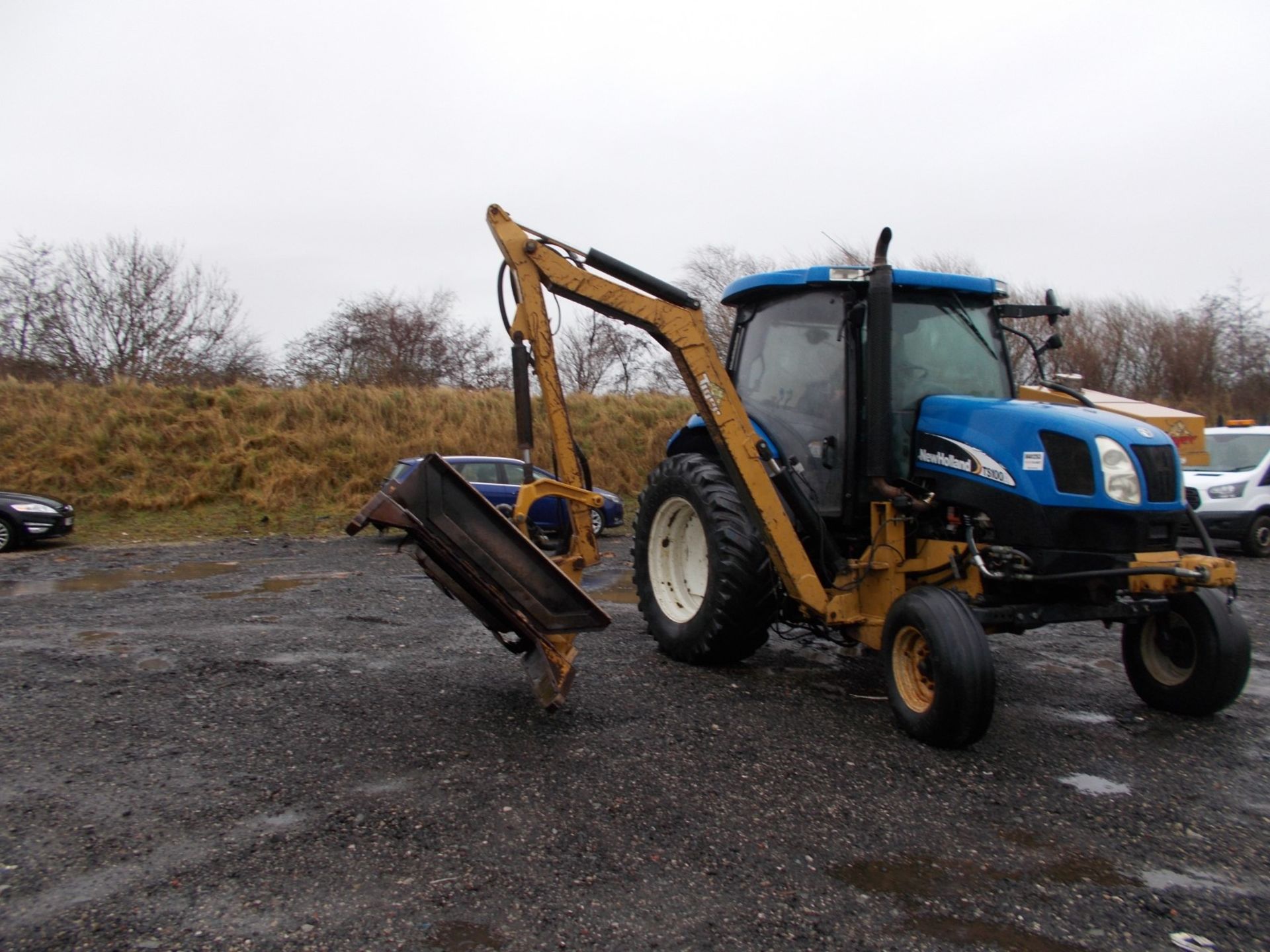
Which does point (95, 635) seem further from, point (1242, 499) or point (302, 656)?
point (1242, 499)

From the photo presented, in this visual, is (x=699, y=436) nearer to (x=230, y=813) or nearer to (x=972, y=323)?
(x=972, y=323)

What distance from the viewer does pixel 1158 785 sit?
4.11 m

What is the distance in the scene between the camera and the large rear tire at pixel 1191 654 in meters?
4.75

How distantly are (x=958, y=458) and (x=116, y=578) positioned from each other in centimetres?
943

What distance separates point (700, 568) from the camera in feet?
20.8

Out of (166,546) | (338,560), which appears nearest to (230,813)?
(338,560)

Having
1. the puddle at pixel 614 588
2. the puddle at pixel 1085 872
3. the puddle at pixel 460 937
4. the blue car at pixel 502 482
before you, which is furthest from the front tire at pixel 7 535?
the puddle at pixel 1085 872

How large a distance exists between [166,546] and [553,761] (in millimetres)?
12097

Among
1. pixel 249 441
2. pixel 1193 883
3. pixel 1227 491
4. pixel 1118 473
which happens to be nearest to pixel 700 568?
pixel 1118 473

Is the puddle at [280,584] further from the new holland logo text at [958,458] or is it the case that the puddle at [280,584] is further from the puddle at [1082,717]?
the puddle at [1082,717]

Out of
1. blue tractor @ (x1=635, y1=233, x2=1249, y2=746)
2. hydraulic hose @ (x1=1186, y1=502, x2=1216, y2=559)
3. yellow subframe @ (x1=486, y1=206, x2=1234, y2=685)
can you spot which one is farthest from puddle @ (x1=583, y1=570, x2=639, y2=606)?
hydraulic hose @ (x1=1186, y1=502, x2=1216, y2=559)

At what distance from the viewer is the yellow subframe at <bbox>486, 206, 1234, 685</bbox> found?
518 cm

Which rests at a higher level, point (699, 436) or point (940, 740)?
point (699, 436)

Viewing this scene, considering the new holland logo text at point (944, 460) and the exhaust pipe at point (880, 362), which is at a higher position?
the exhaust pipe at point (880, 362)
